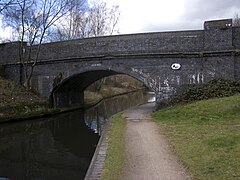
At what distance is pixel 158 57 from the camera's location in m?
17.1

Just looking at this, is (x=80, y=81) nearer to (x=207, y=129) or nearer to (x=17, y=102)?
(x=17, y=102)

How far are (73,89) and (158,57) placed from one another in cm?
990

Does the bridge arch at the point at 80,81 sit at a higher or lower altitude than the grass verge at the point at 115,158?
higher

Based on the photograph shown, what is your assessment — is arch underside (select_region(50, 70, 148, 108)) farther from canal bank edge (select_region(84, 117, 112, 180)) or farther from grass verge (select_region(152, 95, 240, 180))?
canal bank edge (select_region(84, 117, 112, 180))

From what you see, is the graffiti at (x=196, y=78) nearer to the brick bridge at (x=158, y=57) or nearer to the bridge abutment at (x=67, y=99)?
the brick bridge at (x=158, y=57)

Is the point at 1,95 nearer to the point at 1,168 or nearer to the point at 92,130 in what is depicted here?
the point at 92,130

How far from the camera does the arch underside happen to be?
22.0m

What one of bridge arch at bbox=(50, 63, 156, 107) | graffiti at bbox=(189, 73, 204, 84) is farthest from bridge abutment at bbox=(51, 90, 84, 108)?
graffiti at bbox=(189, 73, 204, 84)

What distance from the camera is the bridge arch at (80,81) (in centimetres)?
1777

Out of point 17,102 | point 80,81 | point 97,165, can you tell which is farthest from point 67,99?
point 97,165

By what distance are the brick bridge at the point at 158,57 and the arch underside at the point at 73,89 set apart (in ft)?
1.76

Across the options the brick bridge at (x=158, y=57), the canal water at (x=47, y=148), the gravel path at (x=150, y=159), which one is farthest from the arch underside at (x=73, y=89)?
the gravel path at (x=150, y=159)

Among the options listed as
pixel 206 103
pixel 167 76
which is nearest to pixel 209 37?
pixel 167 76

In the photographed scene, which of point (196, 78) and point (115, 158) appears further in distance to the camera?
point (196, 78)
